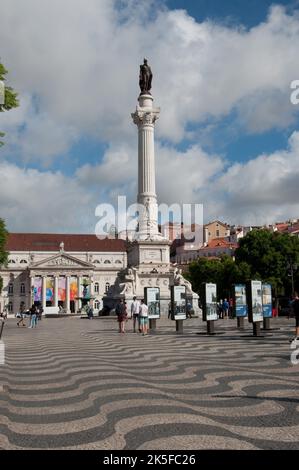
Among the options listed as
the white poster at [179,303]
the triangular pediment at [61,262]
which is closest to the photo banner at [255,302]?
the white poster at [179,303]

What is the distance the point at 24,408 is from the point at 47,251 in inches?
4586

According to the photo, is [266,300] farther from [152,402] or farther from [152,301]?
[152,402]

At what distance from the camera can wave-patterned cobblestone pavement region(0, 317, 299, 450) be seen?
511 centimetres

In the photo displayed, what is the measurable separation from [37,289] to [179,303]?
302 feet

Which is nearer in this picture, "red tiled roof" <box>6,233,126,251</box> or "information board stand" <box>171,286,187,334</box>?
"information board stand" <box>171,286,187,334</box>

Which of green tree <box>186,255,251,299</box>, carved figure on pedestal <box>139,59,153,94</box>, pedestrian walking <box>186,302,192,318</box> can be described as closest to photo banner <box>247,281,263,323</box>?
pedestrian walking <box>186,302,192,318</box>

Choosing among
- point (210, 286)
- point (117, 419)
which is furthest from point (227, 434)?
point (210, 286)

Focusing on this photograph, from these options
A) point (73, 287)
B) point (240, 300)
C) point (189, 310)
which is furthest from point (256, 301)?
point (73, 287)

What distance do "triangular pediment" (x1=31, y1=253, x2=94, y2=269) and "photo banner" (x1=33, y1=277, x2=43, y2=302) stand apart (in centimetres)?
321

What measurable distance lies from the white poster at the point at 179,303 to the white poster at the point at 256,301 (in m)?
3.84

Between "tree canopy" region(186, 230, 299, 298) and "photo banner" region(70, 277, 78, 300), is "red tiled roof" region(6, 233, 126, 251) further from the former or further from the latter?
"tree canopy" region(186, 230, 299, 298)

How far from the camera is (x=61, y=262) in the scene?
11369 centimetres

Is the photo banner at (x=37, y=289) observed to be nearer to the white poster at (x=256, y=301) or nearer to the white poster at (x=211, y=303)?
the white poster at (x=211, y=303)
